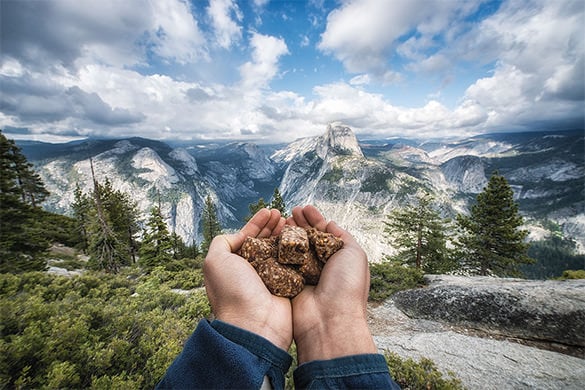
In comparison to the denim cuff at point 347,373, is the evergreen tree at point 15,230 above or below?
below

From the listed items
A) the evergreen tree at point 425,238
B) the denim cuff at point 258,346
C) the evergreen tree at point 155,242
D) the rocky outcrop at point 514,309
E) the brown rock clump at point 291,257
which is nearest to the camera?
the denim cuff at point 258,346

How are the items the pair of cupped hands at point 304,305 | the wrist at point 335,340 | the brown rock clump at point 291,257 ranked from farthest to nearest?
1. the brown rock clump at point 291,257
2. the pair of cupped hands at point 304,305
3. the wrist at point 335,340

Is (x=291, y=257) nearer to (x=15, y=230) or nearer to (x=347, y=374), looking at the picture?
(x=347, y=374)

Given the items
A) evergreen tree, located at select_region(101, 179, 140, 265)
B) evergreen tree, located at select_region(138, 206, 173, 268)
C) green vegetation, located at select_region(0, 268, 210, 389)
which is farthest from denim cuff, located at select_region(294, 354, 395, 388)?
evergreen tree, located at select_region(101, 179, 140, 265)

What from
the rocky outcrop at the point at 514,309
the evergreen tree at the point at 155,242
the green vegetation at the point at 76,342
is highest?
the green vegetation at the point at 76,342

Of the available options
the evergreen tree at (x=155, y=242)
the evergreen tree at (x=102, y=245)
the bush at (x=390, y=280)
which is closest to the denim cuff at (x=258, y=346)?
the bush at (x=390, y=280)

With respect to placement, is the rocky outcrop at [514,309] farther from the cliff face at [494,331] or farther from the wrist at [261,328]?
the wrist at [261,328]

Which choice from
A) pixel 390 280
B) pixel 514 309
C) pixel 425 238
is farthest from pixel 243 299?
Answer: pixel 425 238

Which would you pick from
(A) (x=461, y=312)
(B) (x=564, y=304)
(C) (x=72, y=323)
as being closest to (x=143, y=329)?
(C) (x=72, y=323)
